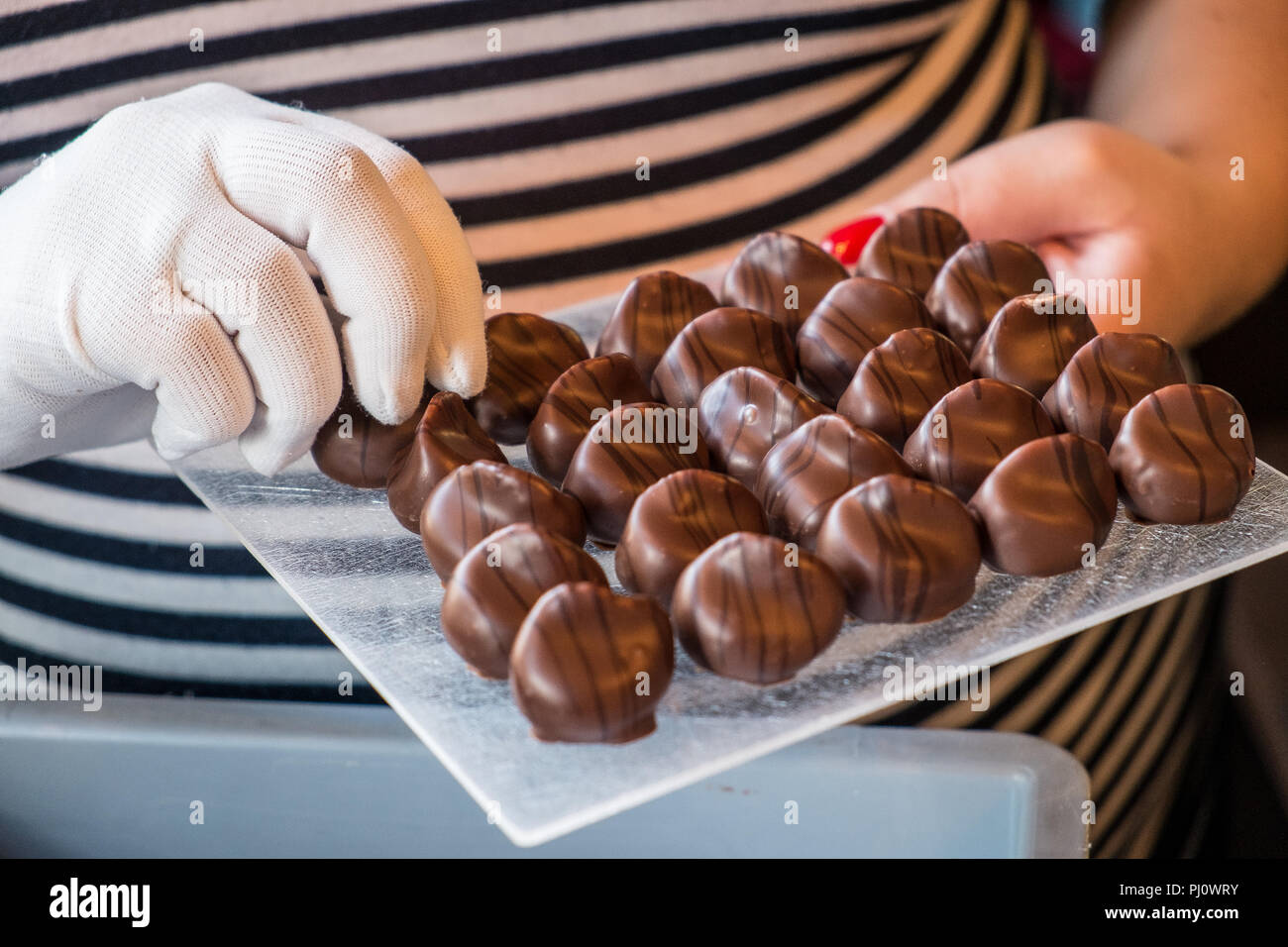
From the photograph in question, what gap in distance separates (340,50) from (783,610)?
475mm

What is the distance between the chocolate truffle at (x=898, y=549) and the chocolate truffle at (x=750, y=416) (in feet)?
0.25

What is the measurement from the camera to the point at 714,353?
1.97ft

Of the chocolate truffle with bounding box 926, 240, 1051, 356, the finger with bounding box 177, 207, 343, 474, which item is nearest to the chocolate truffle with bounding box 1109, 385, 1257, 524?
the chocolate truffle with bounding box 926, 240, 1051, 356

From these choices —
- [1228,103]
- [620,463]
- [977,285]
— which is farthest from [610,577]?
[1228,103]

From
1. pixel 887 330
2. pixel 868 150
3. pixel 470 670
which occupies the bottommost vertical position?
pixel 470 670

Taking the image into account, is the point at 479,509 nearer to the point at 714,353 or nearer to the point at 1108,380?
the point at 714,353

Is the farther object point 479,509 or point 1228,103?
point 1228,103

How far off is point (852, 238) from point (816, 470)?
1.00ft

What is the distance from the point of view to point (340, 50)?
73 centimetres

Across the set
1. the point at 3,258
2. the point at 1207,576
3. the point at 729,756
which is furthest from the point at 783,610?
the point at 3,258

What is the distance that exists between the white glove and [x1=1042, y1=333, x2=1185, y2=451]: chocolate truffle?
270 millimetres

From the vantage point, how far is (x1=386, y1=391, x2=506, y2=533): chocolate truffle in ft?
1.75

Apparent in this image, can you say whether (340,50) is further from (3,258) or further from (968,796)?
(968,796)

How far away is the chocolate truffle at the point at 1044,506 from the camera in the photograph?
19.5 inches
